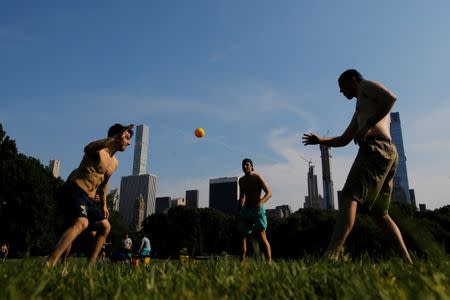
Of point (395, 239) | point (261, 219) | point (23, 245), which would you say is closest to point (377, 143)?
point (395, 239)

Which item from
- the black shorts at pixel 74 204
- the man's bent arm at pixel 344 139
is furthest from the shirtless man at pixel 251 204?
the black shorts at pixel 74 204

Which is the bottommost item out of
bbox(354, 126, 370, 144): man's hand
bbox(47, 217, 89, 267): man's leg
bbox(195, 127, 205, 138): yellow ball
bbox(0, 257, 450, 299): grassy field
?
bbox(0, 257, 450, 299): grassy field

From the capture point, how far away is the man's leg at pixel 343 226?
4449 mm

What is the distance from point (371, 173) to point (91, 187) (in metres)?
4.32

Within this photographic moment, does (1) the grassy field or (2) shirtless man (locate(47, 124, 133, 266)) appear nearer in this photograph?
(1) the grassy field

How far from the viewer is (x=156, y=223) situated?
83.2m

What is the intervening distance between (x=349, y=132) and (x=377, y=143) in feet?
2.63

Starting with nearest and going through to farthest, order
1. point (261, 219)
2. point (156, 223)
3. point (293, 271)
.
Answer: point (293, 271) → point (261, 219) → point (156, 223)

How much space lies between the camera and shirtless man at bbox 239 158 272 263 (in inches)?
382

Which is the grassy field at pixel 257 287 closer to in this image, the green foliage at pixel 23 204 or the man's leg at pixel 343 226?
the man's leg at pixel 343 226

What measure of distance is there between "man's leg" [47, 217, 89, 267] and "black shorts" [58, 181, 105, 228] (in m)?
0.10

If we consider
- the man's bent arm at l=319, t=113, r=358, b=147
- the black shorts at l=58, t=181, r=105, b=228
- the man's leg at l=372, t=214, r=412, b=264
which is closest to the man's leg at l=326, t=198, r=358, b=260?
the man's leg at l=372, t=214, r=412, b=264

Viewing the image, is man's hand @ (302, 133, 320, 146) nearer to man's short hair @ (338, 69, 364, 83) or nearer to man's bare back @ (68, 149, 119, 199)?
man's short hair @ (338, 69, 364, 83)

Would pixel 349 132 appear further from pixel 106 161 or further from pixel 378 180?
pixel 106 161
